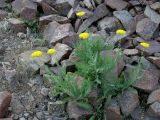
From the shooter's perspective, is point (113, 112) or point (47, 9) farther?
point (47, 9)

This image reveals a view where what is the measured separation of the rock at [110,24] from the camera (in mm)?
5828

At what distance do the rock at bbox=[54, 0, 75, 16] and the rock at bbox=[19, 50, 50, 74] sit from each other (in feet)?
3.97

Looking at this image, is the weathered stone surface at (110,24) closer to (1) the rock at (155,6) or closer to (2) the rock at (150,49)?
(1) the rock at (155,6)

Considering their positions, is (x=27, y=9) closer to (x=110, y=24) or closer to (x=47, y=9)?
(x=47, y=9)

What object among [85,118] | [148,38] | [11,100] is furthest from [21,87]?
[148,38]

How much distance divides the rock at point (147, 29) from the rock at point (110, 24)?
33 centimetres

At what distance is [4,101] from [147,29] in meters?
2.27

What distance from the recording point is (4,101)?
4.54 m

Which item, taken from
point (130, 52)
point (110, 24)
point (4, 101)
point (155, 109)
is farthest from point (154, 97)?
point (4, 101)

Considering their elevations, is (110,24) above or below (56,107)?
A: above

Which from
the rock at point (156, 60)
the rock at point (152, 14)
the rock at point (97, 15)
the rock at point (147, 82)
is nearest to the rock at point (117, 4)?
the rock at point (97, 15)

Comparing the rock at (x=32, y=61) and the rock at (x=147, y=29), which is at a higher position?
the rock at (x=147, y=29)

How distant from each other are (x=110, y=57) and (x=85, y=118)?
77cm

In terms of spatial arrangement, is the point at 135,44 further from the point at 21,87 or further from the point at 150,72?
the point at 21,87
